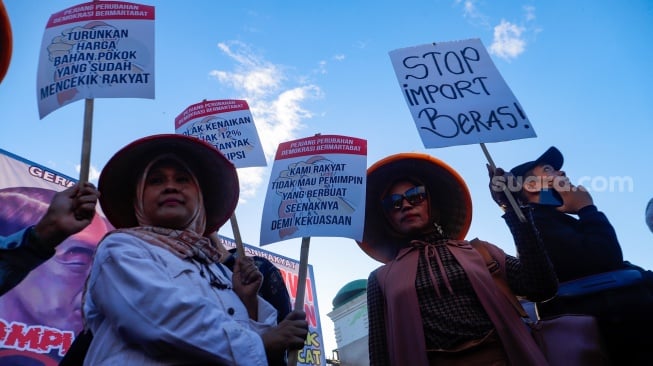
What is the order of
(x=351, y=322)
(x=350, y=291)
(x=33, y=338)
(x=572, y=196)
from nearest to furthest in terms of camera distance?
(x=572, y=196)
(x=33, y=338)
(x=351, y=322)
(x=350, y=291)

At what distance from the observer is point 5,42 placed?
2.15 metres

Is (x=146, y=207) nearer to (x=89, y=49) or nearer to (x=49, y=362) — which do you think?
(x=89, y=49)

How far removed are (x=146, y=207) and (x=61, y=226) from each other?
1.37 ft

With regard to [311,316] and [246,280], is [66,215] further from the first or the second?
[311,316]

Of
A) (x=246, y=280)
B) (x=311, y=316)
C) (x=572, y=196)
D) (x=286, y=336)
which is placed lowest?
(x=286, y=336)

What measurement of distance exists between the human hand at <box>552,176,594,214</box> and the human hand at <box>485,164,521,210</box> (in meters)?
0.40

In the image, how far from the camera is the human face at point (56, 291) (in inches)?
223

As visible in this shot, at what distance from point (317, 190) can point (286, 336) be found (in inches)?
54.1

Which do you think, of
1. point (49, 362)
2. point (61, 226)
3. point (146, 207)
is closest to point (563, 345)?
point (146, 207)

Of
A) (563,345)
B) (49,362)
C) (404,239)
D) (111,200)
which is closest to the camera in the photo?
(563,345)

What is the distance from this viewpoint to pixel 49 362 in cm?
570

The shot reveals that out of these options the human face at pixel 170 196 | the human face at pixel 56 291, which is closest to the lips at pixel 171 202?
the human face at pixel 170 196

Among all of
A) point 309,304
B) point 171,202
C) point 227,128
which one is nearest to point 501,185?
point 171,202

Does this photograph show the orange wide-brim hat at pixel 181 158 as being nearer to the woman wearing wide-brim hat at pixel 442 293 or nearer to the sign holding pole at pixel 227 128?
the sign holding pole at pixel 227 128
